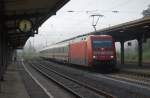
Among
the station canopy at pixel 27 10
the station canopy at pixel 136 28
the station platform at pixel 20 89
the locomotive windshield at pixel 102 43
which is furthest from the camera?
the locomotive windshield at pixel 102 43

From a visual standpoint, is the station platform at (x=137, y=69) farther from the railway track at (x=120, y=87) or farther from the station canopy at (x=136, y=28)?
the railway track at (x=120, y=87)

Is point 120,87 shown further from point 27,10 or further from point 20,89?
point 27,10

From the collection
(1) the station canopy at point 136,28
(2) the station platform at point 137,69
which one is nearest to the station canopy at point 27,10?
(2) the station platform at point 137,69

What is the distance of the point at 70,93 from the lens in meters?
17.9

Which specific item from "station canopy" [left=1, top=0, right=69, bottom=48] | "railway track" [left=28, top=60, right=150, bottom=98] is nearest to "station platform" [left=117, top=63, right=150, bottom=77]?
"railway track" [left=28, top=60, right=150, bottom=98]

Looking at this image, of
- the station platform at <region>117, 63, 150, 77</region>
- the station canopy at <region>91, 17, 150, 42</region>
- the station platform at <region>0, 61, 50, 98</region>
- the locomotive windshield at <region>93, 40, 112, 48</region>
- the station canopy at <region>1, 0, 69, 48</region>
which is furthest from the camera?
the locomotive windshield at <region>93, 40, 112, 48</region>

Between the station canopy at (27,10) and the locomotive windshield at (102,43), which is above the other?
the station canopy at (27,10)

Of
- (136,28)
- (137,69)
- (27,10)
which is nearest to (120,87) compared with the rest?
(27,10)

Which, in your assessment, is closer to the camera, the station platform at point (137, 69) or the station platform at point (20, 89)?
the station platform at point (20, 89)

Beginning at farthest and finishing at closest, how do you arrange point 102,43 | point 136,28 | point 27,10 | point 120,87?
1. point 136,28
2. point 102,43
3. point 120,87
4. point 27,10

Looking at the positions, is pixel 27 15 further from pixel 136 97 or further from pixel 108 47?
pixel 108 47

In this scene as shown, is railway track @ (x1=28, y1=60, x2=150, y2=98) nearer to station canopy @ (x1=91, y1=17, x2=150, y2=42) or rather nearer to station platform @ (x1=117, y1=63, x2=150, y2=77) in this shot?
station platform @ (x1=117, y1=63, x2=150, y2=77)

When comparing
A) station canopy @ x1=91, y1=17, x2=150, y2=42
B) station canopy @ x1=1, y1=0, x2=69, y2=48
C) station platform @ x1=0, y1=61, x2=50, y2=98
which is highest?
station canopy @ x1=91, y1=17, x2=150, y2=42

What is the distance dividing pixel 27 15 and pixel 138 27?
634 inches
